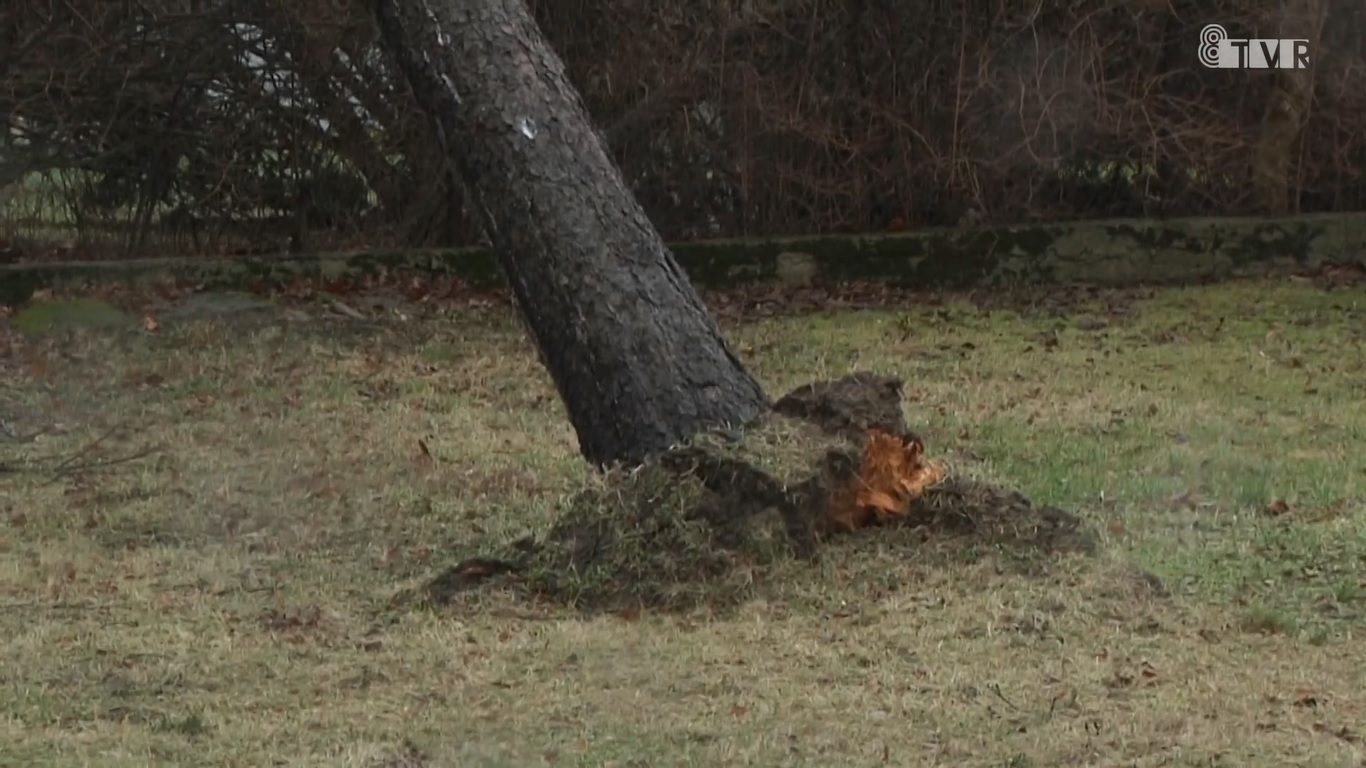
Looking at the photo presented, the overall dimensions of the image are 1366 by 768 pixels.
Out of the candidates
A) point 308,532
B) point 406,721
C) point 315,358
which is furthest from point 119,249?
point 406,721

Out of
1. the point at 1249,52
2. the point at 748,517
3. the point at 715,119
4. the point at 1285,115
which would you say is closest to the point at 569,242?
the point at 748,517

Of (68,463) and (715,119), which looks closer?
(68,463)

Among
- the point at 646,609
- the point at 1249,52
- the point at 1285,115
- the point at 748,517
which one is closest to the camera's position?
the point at 646,609

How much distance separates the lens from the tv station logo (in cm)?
1150

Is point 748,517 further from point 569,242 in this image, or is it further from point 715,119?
point 715,119

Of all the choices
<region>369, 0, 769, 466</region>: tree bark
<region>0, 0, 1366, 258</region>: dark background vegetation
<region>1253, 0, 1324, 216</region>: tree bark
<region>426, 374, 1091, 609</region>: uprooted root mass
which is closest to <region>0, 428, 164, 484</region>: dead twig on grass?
<region>369, 0, 769, 466</region>: tree bark

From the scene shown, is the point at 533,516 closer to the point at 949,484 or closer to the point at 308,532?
the point at 308,532

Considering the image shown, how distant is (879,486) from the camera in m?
5.98

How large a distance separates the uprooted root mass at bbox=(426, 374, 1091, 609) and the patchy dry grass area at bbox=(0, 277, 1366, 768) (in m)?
0.09

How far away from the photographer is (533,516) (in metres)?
6.64

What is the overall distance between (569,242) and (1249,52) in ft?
21.3

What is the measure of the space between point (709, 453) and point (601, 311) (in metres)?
0.69

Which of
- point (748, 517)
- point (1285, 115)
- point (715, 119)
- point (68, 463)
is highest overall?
point (1285, 115)

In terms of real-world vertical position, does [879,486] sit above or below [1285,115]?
below
